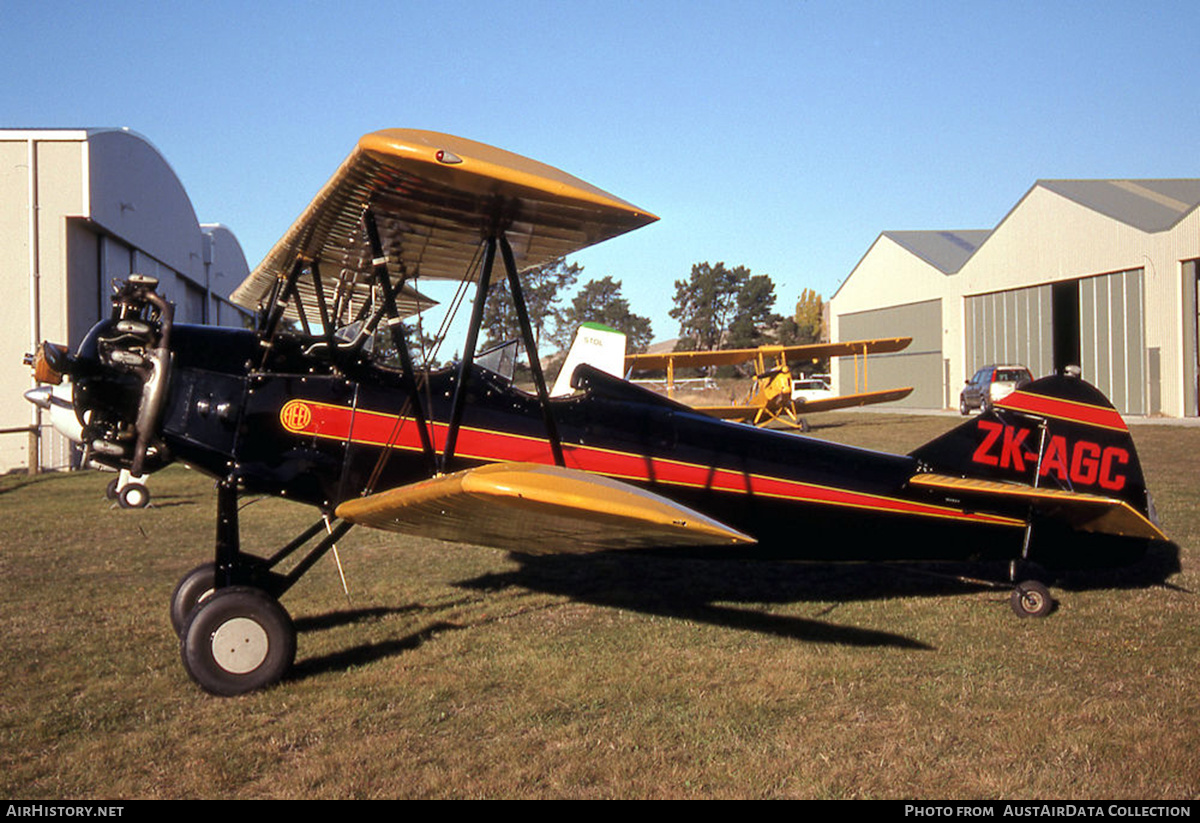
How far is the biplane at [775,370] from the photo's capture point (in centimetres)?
2203

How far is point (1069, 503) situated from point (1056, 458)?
0.56 metres

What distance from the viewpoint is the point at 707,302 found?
235 feet

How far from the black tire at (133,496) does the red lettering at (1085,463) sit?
591 centimetres

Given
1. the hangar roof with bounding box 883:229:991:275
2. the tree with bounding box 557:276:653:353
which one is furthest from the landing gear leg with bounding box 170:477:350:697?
the tree with bounding box 557:276:653:353

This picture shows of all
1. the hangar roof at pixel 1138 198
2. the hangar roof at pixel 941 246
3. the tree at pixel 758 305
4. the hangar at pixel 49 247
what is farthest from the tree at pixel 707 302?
the hangar at pixel 49 247

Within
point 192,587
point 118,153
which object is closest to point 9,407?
point 118,153

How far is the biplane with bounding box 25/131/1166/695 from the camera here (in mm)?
4129

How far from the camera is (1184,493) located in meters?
11.3

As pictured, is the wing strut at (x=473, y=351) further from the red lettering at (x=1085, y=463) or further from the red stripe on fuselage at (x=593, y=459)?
the red lettering at (x=1085, y=463)

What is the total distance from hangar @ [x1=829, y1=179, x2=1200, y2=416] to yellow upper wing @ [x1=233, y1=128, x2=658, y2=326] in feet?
92.6

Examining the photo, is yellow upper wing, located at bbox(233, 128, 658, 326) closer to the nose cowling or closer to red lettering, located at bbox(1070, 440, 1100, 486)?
the nose cowling

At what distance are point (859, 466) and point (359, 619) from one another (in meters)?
3.49

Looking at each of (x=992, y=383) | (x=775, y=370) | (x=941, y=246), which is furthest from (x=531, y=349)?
(x=941, y=246)

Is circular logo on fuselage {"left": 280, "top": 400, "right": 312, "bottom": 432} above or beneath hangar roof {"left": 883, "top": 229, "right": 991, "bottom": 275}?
beneath
